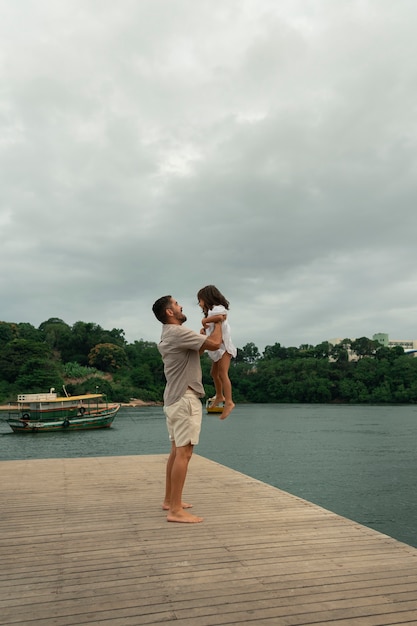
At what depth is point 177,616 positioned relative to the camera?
8.96ft

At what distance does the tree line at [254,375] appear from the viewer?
74.4 meters

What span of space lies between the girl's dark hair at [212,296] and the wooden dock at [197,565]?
1.90 meters

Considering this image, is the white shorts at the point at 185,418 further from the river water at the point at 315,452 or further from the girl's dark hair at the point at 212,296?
the river water at the point at 315,452

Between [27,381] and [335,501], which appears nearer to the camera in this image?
[335,501]

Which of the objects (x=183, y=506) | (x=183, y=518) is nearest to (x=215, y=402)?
(x=183, y=518)

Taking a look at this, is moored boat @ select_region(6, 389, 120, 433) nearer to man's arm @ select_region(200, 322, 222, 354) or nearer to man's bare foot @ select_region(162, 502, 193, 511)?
man's bare foot @ select_region(162, 502, 193, 511)

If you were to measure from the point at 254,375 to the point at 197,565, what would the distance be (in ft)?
270

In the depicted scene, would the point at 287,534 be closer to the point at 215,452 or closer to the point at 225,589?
the point at 225,589

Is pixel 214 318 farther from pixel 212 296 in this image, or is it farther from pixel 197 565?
pixel 197 565

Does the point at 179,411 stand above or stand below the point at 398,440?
above

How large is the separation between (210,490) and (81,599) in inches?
134

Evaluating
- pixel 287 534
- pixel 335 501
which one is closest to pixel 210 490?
pixel 287 534

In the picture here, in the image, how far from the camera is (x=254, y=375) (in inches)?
3346

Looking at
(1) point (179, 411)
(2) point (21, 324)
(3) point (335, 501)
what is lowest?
(3) point (335, 501)
